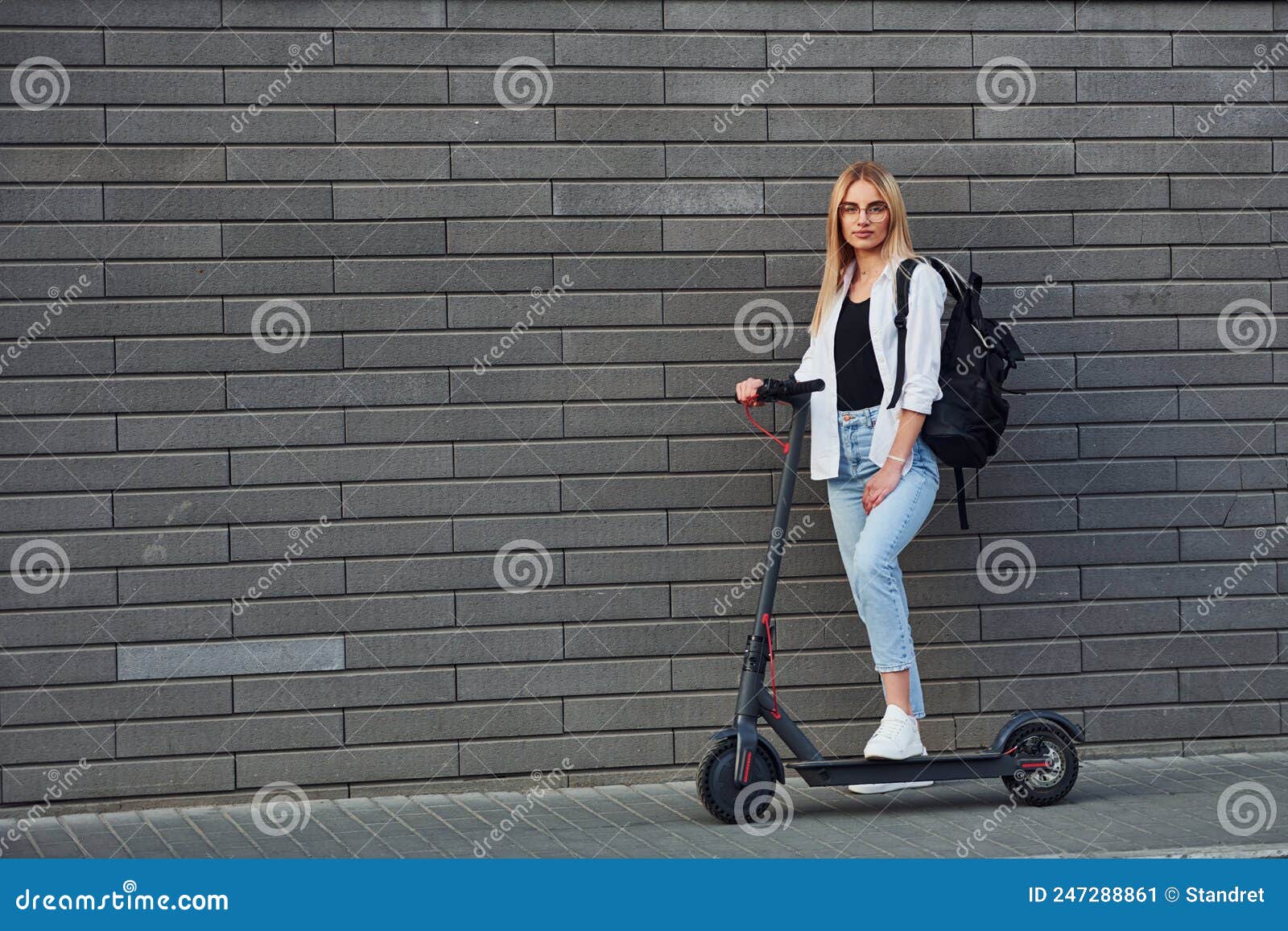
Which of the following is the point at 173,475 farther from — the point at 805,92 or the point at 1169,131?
the point at 1169,131

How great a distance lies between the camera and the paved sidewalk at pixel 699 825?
17.9 ft

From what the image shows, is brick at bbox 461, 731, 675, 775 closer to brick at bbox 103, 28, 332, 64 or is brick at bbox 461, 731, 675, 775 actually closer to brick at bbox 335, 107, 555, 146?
brick at bbox 335, 107, 555, 146

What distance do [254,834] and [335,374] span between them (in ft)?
6.09

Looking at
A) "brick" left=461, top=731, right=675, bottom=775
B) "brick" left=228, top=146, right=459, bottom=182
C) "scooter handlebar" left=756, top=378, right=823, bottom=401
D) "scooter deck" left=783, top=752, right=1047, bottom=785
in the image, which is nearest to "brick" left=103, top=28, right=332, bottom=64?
"brick" left=228, top=146, right=459, bottom=182

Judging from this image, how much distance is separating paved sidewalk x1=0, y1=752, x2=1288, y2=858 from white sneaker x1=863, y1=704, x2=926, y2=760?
9.9 inches

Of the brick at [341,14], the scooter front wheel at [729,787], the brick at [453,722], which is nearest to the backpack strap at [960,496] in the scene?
the scooter front wheel at [729,787]

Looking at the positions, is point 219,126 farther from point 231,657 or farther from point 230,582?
point 231,657

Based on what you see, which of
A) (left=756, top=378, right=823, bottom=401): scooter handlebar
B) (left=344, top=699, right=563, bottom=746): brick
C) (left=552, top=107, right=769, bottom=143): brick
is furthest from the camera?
(left=552, top=107, right=769, bottom=143): brick

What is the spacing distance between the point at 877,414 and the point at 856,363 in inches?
8.5

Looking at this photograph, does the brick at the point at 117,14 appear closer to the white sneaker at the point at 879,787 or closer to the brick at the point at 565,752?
the brick at the point at 565,752

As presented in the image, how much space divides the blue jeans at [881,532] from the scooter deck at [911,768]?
245 mm

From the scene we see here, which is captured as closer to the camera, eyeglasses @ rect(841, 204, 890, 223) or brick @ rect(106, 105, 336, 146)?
eyeglasses @ rect(841, 204, 890, 223)

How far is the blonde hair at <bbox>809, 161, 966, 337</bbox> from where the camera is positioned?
6.00 meters

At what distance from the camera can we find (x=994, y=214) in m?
6.73
